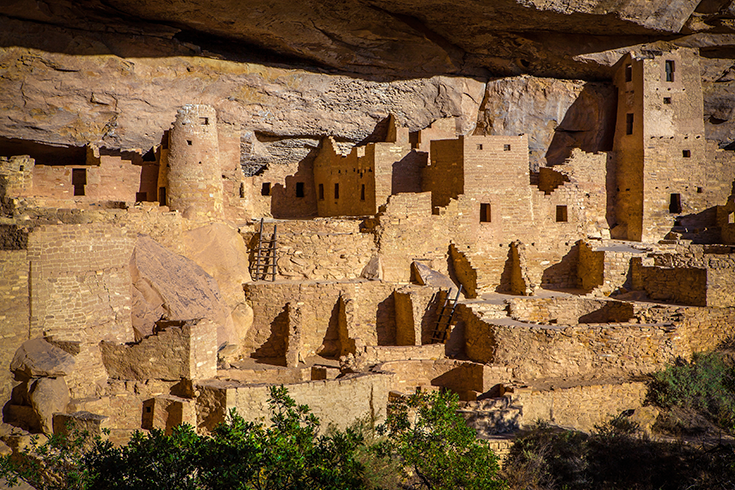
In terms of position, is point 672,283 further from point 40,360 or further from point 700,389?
point 40,360

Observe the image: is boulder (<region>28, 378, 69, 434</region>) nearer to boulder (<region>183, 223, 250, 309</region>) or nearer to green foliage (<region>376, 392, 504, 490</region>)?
green foliage (<region>376, 392, 504, 490</region>)

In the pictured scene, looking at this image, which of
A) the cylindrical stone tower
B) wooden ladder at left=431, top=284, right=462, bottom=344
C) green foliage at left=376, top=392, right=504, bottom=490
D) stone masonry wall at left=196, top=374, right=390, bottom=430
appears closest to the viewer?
green foliage at left=376, top=392, right=504, bottom=490

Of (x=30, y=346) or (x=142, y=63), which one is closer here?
(x=30, y=346)

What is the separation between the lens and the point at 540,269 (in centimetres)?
2256

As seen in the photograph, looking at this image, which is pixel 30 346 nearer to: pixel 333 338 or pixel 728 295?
pixel 333 338

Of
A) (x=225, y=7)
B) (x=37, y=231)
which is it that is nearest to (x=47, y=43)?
(x=225, y=7)

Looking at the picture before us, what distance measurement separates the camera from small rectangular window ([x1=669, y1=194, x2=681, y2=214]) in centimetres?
2514

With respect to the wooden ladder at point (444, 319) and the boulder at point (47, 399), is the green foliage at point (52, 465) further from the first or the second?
the wooden ladder at point (444, 319)

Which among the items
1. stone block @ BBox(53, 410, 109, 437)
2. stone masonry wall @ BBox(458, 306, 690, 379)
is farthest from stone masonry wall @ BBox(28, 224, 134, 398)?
stone masonry wall @ BBox(458, 306, 690, 379)

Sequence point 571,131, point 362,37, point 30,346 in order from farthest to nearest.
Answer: point 571,131, point 362,37, point 30,346

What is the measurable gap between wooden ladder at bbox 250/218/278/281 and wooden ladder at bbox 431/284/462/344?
4461 millimetres

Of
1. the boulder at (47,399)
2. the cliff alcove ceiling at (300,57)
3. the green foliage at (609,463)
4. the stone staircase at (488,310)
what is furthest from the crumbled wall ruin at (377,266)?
the green foliage at (609,463)

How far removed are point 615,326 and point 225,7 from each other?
12.5 m

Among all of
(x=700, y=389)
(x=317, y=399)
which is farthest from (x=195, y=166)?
(x=700, y=389)
